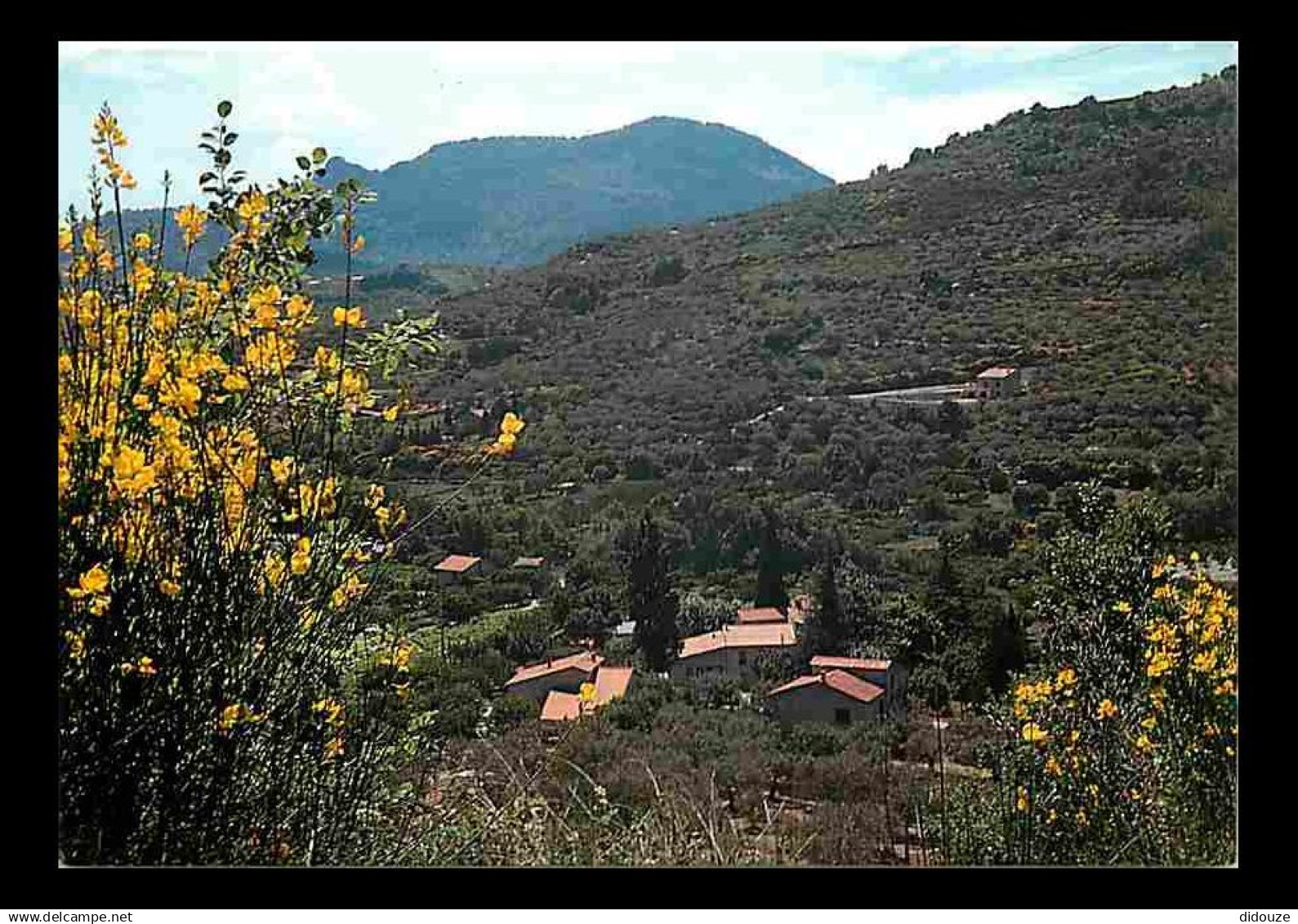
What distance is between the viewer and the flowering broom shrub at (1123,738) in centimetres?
269

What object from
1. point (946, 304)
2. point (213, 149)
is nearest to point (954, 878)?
point (213, 149)

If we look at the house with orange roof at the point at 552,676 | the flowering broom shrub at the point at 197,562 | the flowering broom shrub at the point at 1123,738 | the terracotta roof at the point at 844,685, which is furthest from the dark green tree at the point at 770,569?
the flowering broom shrub at the point at 197,562

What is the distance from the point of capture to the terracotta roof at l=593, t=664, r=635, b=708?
4.31m

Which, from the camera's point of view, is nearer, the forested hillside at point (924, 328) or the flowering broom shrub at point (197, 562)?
the flowering broom shrub at point (197, 562)

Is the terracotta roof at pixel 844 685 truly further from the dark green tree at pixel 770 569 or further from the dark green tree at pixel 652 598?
the dark green tree at pixel 770 569

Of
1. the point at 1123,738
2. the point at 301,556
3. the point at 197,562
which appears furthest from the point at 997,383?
the point at 197,562

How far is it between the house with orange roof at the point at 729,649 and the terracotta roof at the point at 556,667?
353mm

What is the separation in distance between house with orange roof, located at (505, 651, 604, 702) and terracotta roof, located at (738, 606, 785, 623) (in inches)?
28.6

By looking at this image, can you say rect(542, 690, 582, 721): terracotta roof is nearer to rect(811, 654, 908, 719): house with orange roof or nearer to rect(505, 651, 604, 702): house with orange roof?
rect(505, 651, 604, 702): house with orange roof

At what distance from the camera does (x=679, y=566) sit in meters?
5.44

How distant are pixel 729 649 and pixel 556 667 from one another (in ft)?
2.42

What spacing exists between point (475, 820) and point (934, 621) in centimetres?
308
